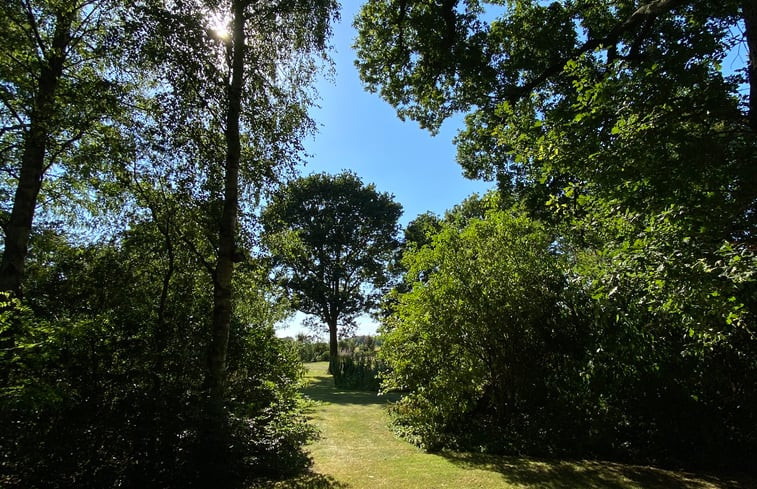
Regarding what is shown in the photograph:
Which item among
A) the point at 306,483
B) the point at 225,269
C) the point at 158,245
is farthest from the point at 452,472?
the point at 158,245

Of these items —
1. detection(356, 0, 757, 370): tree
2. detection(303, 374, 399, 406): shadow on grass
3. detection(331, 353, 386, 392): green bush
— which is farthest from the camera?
detection(331, 353, 386, 392): green bush

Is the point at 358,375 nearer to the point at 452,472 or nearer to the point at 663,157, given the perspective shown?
the point at 452,472

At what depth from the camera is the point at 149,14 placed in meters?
5.86

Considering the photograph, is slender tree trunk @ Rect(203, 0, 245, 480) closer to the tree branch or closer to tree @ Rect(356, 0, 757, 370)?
tree @ Rect(356, 0, 757, 370)

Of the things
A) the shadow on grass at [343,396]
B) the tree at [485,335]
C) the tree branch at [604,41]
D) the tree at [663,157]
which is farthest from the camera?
the shadow on grass at [343,396]

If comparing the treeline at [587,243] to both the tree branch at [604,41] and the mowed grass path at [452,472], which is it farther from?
the mowed grass path at [452,472]

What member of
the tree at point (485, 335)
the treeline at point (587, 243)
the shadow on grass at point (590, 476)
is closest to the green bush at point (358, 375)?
the treeline at point (587, 243)

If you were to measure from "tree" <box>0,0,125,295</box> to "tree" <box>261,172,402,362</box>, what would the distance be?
1724 cm

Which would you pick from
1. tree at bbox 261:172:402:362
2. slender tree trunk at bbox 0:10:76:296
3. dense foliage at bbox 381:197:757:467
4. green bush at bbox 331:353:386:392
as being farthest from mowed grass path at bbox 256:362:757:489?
tree at bbox 261:172:402:362

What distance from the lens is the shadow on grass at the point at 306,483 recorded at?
508 cm

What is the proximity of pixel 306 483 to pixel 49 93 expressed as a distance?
8029mm

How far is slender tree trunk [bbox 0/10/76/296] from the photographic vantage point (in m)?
5.97

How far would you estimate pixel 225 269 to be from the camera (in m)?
6.42

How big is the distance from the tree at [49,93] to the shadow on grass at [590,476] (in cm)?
859
